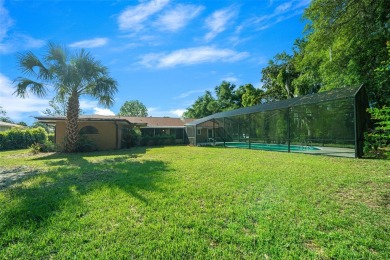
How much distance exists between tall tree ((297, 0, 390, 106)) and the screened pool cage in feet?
7.05

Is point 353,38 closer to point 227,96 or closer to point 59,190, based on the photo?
point 59,190

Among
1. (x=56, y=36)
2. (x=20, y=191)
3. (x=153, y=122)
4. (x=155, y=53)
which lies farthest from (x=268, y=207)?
(x=153, y=122)

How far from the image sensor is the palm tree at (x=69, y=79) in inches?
407

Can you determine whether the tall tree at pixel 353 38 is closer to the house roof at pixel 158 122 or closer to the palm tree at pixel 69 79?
the palm tree at pixel 69 79

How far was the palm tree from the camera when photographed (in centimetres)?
1033

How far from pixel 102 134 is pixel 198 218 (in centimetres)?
1411

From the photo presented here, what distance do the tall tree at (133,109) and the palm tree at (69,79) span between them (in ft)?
128

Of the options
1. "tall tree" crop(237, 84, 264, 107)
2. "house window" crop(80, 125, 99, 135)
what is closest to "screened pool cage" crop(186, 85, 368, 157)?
"tall tree" crop(237, 84, 264, 107)

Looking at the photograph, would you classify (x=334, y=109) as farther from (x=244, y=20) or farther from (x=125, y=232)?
(x=125, y=232)

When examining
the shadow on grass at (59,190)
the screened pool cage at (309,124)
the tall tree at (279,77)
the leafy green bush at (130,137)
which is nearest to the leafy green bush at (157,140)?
the leafy green bush at (130,137)

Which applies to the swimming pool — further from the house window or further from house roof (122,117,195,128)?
the house window

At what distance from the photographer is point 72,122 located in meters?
12.0

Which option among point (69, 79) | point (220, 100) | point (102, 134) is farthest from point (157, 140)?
point (220, 100)

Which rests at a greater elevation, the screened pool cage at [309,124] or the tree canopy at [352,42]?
the tree canopy at [352,42]
